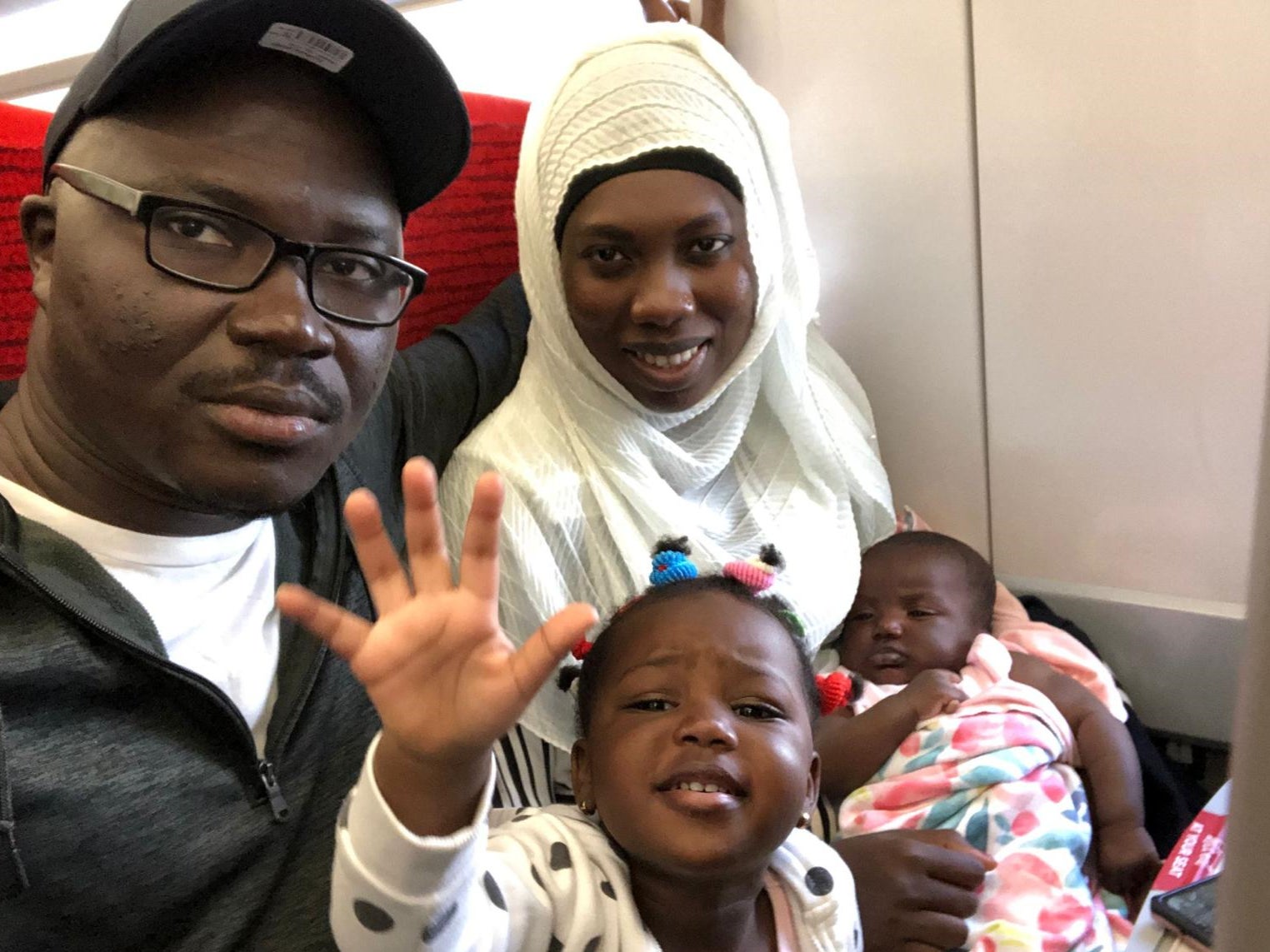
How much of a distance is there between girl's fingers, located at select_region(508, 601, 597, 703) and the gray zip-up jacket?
0.97 feet

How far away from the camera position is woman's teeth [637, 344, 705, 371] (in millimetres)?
1197

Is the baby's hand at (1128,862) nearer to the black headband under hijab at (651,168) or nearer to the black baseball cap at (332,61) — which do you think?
the black headband under hijab at (651,168)

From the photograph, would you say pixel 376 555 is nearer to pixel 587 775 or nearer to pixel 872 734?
pixel 587 775

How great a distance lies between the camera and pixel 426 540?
0.57 m

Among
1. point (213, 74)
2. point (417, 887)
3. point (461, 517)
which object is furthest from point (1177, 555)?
point (213, 74)

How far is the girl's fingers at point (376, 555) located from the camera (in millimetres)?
557

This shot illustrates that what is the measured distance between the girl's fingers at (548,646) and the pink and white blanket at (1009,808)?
69cm

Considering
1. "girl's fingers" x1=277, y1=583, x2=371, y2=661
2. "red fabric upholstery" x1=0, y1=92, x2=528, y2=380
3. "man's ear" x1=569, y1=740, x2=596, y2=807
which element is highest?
"red fabric upholstery" x1=0, y1=92, x2=528, y2=380

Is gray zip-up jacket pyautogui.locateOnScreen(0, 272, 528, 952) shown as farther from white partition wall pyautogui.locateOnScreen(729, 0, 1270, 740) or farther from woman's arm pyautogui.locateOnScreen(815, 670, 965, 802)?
white partition wall pyautogui.locateOnScreen(729, 0, 1270, 740)

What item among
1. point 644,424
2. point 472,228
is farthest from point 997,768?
point 472,228

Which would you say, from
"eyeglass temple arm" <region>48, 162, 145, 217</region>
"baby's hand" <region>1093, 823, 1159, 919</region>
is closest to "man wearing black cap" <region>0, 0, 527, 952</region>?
"eyeglass temple arm" <region>48, 162, 145, 217</region>

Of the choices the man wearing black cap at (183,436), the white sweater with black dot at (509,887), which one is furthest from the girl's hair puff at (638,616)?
the man wearing black cap at (183,436)

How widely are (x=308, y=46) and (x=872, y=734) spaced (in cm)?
91

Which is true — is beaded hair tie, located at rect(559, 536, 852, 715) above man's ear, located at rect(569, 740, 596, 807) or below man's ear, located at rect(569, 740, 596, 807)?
above
